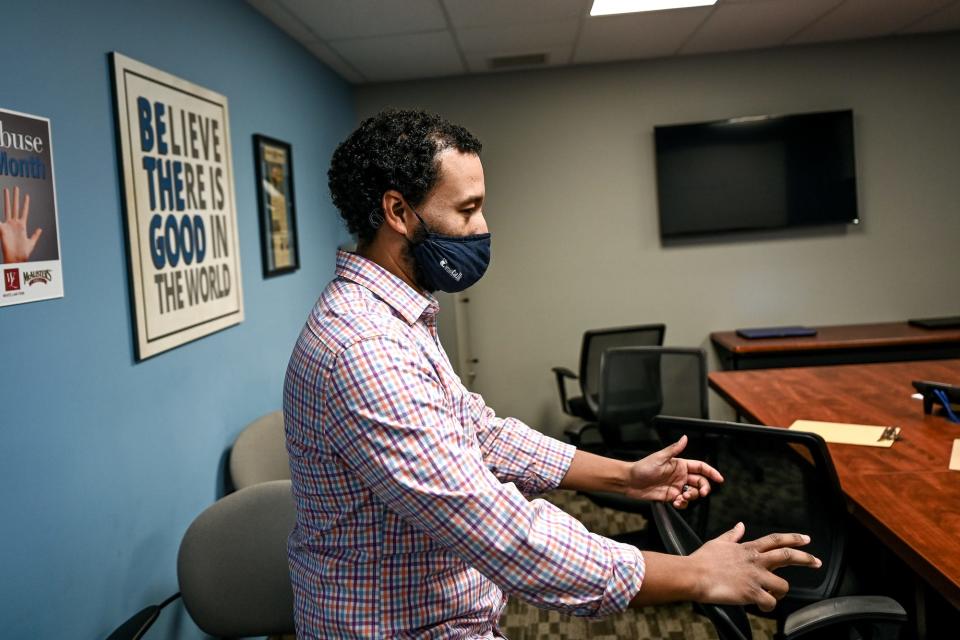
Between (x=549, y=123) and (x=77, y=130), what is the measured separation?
123 inches

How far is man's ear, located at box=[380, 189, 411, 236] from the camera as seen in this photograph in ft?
3.72

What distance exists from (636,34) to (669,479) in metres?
2.99

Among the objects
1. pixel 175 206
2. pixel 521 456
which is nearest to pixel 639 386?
pixel 521 456

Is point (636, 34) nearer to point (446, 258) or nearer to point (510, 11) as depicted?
point (510, 11)

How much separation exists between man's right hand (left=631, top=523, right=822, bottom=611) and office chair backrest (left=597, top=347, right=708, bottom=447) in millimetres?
1788

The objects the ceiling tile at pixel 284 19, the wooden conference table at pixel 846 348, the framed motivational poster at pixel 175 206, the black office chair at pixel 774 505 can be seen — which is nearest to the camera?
the black office chair at pixel 774 505

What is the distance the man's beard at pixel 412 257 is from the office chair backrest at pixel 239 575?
0.79 meters

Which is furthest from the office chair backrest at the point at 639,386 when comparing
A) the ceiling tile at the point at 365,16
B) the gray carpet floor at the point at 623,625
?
the ceiling tile at the point at 365,16

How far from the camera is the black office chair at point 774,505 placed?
1.49 m

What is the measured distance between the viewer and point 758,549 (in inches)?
39.8

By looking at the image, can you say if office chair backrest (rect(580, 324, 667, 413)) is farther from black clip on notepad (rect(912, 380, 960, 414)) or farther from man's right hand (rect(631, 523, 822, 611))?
man's right hand (rect(631, 523, 822, 611))

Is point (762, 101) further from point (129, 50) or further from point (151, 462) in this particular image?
point (151, 462)

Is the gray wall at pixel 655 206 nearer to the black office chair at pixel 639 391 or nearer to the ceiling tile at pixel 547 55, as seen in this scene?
the ceiling tile at pixel 547 55

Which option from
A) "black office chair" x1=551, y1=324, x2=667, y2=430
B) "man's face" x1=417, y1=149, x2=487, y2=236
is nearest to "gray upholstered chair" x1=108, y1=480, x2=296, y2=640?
"man's face" x1=417, y1=149, x2=487, y2=236
